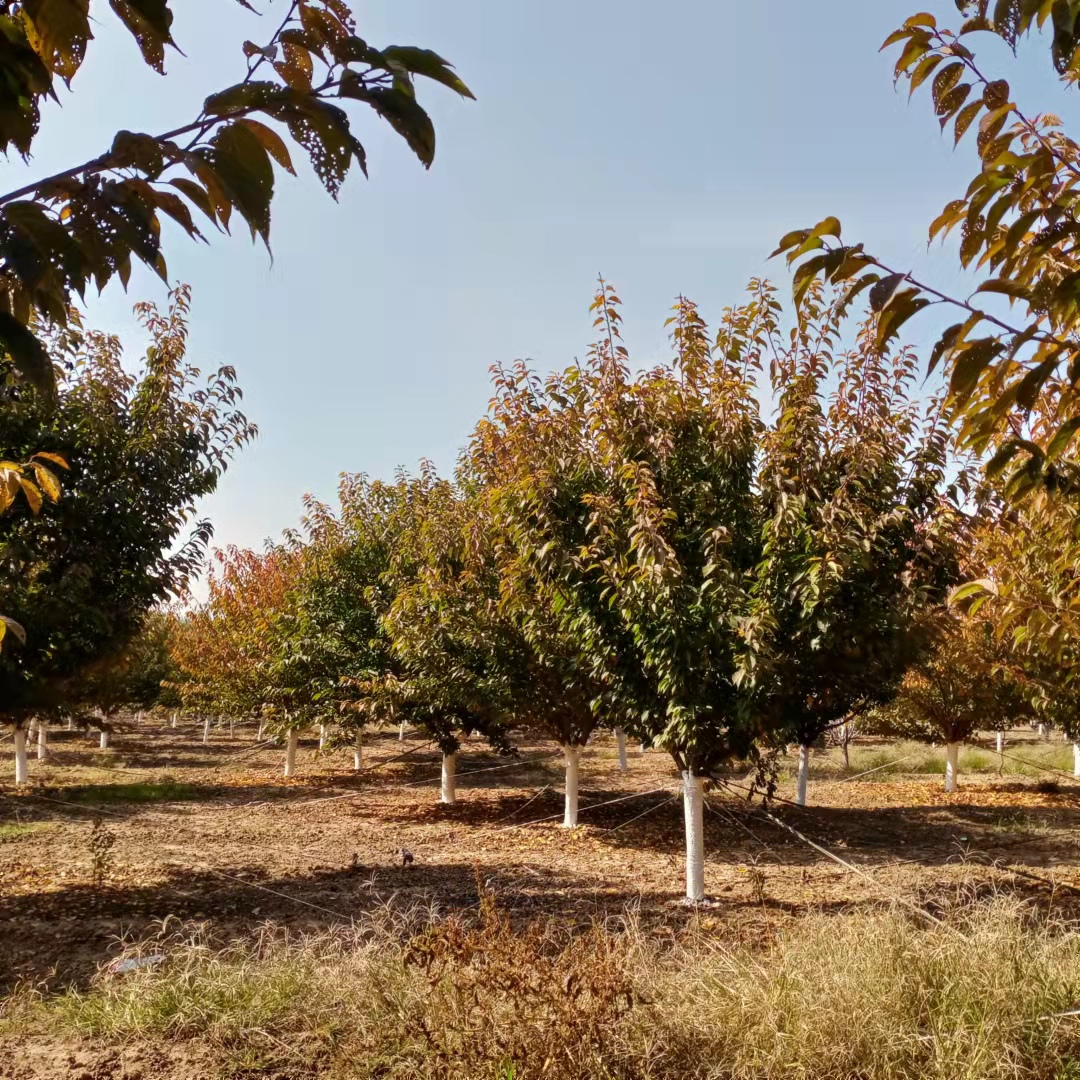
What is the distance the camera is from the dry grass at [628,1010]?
351 cm

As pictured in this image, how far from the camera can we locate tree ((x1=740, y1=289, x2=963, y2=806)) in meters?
6.71

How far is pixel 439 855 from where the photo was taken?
10828 millimetres

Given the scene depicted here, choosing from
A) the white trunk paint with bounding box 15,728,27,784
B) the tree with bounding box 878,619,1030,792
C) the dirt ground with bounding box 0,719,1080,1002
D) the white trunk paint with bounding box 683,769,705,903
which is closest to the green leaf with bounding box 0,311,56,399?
the dirt ground with bounding box 0,719,1080,1002

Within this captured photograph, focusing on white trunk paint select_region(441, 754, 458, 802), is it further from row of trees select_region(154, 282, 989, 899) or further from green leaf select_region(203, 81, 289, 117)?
green leaf select_region(203, 81, 289, 117)

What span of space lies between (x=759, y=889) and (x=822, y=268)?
4.36 meters

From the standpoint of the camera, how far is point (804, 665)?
7.34 m

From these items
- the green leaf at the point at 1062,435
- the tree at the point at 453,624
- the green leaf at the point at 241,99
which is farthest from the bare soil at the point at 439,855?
the green leaf at the point at 241,99

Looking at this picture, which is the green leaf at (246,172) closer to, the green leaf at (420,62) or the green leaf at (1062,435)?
the green leaf at (420,62)

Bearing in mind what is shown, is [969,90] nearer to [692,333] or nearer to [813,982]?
[813,982]

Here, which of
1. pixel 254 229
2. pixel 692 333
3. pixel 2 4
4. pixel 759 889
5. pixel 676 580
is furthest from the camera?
pixel 692 333

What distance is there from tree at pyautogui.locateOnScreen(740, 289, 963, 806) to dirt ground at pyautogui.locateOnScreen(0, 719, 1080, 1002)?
1.52 meters

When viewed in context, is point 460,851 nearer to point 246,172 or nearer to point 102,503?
point 102,503

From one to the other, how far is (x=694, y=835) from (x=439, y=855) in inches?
168

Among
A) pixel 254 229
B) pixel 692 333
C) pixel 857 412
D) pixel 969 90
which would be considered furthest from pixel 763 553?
pixel 254 229
